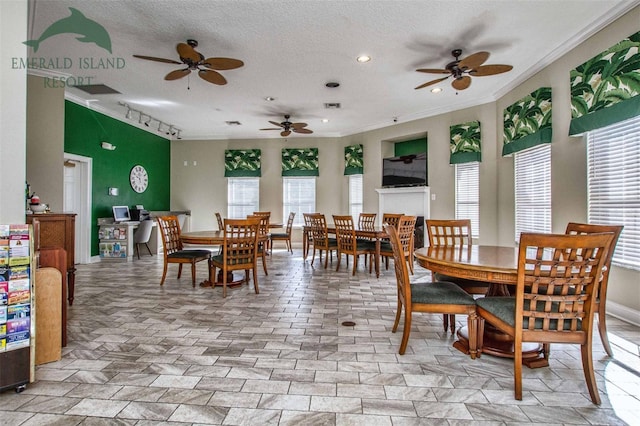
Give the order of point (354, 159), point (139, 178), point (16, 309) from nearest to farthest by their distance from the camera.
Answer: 1. point (16, 309)
2. point (139, 178)
3. point (354, 159)

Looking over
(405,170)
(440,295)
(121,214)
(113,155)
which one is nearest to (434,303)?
(440,295)

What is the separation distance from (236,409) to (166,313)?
2.00 meters

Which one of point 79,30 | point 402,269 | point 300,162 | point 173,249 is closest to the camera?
point 402,269

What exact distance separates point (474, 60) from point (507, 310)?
303cm

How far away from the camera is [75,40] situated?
156 inches

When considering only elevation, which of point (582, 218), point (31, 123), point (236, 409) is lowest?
point (236, 409)

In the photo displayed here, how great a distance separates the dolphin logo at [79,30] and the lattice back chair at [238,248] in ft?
8.45

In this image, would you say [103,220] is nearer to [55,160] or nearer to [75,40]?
[55,160]

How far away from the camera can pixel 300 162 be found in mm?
9086

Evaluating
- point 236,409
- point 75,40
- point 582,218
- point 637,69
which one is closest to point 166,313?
point 236,409

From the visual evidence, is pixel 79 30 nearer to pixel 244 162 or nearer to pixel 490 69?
pixel 490 69

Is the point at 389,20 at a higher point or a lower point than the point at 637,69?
higher

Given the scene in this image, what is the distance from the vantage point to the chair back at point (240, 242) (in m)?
4.04

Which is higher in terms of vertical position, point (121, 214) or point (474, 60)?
point (474, 60)
